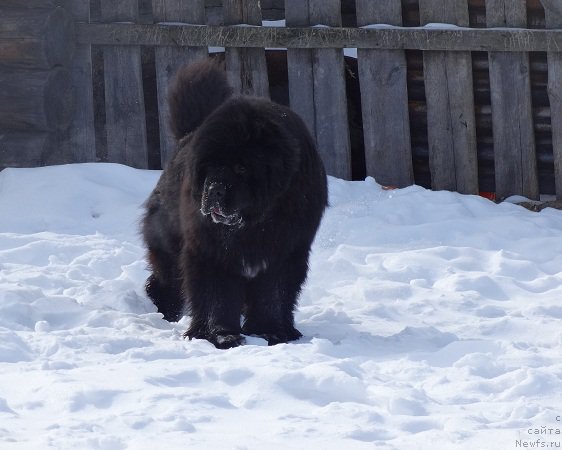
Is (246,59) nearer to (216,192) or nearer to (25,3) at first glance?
(25,3)

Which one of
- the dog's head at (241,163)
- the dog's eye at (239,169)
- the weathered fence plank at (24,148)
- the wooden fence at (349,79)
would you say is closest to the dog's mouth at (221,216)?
the dog's head at (241,163)

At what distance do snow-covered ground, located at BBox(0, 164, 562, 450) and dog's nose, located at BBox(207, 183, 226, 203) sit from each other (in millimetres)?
638

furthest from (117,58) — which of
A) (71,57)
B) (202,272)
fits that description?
(202,272)

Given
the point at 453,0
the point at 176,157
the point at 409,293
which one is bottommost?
the point at 409,293

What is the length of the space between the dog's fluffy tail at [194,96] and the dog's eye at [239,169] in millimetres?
690

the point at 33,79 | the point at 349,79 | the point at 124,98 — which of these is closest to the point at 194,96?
the point at 33,79

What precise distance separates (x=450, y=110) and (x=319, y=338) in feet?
10.8

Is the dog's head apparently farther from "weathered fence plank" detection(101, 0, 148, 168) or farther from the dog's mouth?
"weathered fence plank" detection(101, 0, 148, 168)

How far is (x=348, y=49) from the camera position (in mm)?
8023

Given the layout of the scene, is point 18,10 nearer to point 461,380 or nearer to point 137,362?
point 137,362

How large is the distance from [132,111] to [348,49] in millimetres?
1628

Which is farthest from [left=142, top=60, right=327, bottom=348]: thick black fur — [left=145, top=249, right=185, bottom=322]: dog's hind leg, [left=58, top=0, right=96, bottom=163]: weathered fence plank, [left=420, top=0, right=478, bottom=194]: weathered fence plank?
[left=58, top=0, right=96, bottom=163]: weathered fence plank

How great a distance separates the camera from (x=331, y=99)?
25.9 feet

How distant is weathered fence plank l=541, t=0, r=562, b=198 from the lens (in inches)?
291
